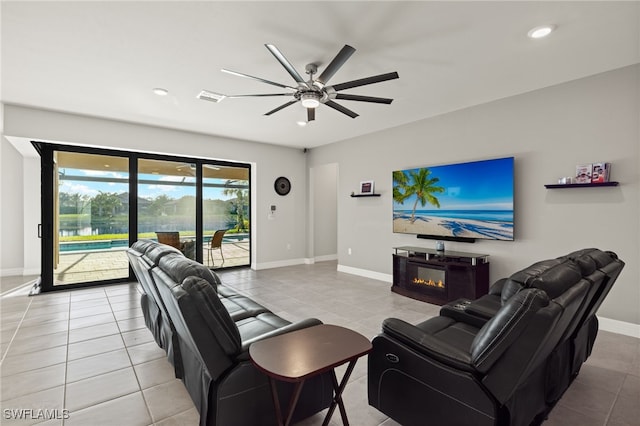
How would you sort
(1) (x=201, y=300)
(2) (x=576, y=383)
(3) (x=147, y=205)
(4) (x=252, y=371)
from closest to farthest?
(1) (x=201, y=300) < (4) (x=252, y=371) < (2) (x=576, y=383) < (3) (x=147, y=205)

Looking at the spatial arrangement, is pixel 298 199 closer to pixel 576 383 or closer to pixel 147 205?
pixel 147 205

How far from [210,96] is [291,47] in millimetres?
1606

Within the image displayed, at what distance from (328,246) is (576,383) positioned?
20.0 feet

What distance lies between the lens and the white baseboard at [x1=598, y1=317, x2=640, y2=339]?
10.4 feet

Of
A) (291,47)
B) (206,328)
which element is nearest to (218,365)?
(206,328)

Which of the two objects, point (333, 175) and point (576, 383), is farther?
point (333, 175)

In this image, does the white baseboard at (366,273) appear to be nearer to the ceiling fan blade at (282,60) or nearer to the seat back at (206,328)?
the ceiling fan blade at (282,60)

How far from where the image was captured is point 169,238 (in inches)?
232

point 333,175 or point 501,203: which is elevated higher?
point 333,175

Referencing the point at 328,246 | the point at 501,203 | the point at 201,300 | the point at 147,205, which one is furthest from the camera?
the point at 328,246

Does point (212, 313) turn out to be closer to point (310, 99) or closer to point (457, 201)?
point (310, 99)

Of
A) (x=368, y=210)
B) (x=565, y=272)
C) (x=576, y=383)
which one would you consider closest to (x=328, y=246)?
(x=368, y=210)

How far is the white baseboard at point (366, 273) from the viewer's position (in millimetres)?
5602

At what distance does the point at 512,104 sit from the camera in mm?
4016
